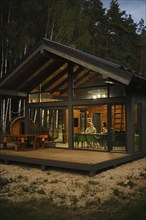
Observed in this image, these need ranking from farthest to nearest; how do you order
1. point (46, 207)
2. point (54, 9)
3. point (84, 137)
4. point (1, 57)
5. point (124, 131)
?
point (54, 9), point (1, 57), point (84, 137), point (124, 131), point (46, 207)

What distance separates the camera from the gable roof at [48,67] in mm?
7770

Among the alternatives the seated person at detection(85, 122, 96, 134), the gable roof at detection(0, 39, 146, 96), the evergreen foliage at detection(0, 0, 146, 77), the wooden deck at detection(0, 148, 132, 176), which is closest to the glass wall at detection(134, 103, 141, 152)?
the wooden deck at detection(0, 148, 132, 176)

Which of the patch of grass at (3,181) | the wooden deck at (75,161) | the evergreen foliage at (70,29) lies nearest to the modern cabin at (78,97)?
the wooden deck at (75,161)

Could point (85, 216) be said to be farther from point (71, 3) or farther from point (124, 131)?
point (71, 3)

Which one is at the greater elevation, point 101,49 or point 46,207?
point 101,49

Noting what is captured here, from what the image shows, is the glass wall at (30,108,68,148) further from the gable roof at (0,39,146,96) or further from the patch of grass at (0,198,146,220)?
the patch of grass at (0,198,146,220)

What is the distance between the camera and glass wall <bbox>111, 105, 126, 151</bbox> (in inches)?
346

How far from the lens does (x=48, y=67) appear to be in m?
10.2

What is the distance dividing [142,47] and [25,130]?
872 inches

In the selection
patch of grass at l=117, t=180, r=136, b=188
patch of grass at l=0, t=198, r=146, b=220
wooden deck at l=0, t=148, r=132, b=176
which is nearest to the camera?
patch of grass at l=0, t=198, r=146, b=220

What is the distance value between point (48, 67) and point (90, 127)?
113 inches

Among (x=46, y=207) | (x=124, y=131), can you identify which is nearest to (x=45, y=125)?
(x=124, y=131)

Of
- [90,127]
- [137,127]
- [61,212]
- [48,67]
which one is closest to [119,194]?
[61,212]

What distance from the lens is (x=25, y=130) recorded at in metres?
11.4
